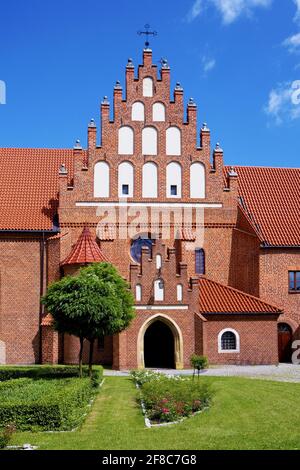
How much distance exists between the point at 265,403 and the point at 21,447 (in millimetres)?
8968

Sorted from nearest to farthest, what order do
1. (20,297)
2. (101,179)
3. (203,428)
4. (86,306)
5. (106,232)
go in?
(203,428), (86,306), (20,297), (106,232), (101,179)

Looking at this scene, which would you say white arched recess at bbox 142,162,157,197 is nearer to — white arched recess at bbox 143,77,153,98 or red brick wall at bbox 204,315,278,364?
white arched recess at bbox 143,77,153,98

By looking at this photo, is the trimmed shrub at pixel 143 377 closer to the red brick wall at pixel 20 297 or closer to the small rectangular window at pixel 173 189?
the red brick wall at pixel 20 297

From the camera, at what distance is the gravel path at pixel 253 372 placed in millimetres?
27656

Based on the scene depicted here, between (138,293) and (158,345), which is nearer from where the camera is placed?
(138,293)

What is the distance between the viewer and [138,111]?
1416 inches

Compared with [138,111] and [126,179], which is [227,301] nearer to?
[126,179]

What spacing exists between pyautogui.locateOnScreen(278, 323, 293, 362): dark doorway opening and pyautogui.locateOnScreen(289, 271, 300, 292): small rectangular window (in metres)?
2.21

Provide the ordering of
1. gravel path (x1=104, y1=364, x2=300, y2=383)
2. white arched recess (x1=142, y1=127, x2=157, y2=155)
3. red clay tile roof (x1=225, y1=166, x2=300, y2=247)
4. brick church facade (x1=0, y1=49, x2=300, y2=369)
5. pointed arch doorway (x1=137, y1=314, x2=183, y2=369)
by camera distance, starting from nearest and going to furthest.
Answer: gravel path (x1=104, y1=364, x2=300, y2=383), pointed arch doorway (x1=137, y1=314, x2=183, y2=369), brick church facade (x1=0, y1=49, x2=300, y2=369), white arched recess (x1=142, y1=127, x2=157, y2=155), red clay tile roof (x1=225, y1=166, x2=300, y2=247)

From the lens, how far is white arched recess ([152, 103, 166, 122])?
36.1m

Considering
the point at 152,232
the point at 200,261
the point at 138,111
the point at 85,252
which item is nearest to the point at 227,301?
the point at 200,261

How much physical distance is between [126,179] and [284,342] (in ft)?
44.7

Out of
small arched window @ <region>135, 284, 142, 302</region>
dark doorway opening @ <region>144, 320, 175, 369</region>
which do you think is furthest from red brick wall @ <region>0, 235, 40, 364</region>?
small arched window @ <region>135, 284, 142, 302</region>
